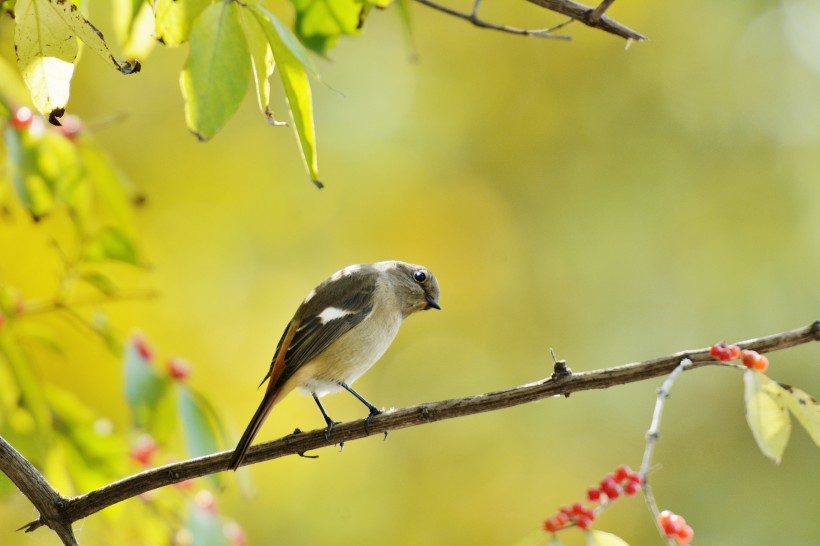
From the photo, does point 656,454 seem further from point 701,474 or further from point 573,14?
point 573,14

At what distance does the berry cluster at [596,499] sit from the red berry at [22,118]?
5.41 ft

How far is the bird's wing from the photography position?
107 inches

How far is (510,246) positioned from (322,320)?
3.82 meters

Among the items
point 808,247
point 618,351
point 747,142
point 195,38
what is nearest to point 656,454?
point 618,351

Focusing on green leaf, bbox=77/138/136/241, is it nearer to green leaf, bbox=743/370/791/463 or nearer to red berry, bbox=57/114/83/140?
red berry, bbox=57/114/83/140

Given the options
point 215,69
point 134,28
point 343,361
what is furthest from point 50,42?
point 343,361

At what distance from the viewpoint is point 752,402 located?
4.61 feet

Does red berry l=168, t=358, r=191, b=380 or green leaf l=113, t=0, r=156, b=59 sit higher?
green leaf l=113, t=0, r=156, b=59

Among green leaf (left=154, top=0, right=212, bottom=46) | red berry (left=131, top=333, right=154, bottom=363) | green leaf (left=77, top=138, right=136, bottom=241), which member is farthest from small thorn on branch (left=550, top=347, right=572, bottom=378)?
red berry (left=131, top=333, right=154, bottom=363)

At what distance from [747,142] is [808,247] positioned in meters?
1.05

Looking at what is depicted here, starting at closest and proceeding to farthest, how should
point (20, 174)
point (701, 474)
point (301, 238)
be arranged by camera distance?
point (20, 174)
point (701, 474)
point (301, 238)

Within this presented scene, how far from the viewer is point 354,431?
2059 mm

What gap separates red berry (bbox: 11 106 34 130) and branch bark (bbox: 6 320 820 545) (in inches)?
35.2

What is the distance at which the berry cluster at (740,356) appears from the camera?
155 centimetres
